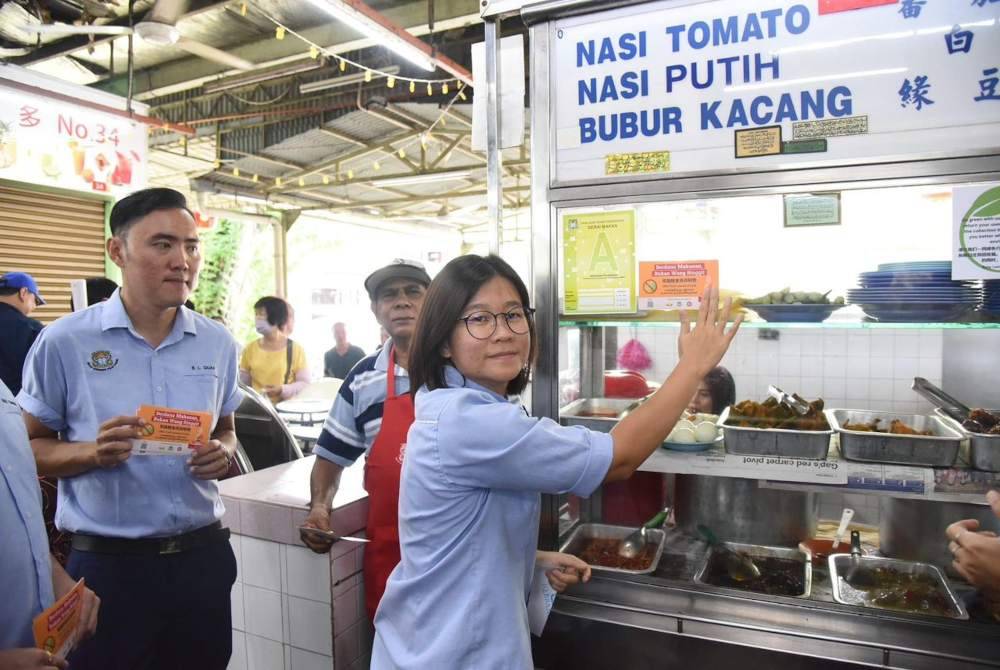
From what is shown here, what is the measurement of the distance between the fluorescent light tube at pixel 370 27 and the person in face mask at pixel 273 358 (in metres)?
2.48

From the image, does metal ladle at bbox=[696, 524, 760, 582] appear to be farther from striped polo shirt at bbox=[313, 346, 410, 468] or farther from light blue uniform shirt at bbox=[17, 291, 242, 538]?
light blue uniform shirt at bbox=[17, 291, 242, 538]

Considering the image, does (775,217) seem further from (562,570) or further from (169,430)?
(169,430)

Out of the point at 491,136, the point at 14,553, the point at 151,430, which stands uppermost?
the point at 491,136

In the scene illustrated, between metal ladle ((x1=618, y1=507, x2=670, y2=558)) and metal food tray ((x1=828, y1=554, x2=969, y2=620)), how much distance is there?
531 millimetres

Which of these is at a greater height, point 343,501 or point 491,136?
point 491,136

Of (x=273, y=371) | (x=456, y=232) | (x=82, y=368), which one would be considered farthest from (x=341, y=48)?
(x=456, y=232)

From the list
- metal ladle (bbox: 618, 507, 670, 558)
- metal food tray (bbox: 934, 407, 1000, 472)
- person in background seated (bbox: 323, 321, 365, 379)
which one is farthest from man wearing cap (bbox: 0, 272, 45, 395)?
metal food tray (bbox: 934, 407, 1000, 472)

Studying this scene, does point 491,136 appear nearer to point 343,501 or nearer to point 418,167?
point 343,501

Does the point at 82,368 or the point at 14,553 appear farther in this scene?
the point at 82,368

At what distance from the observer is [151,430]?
177 centimetres

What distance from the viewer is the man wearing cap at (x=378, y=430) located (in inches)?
85.0

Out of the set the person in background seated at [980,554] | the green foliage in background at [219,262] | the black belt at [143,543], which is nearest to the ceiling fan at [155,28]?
the black belt at [143,543]

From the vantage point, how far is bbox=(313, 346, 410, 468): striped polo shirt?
2.27 m

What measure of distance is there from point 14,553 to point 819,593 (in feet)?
6.54
